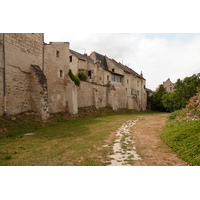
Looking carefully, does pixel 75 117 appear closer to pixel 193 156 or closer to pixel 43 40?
pixel 43 40

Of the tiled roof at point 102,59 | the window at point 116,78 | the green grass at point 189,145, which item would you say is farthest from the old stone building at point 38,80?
the tiled roof at point 102,59

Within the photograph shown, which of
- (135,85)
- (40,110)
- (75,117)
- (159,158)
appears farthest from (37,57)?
(135,85)

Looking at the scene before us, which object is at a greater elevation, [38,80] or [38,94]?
[38,80]

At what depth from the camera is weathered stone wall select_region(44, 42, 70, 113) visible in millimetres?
14406

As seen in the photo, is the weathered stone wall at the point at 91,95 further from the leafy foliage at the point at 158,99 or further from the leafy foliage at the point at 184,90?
the leafy foliage at the point at 158,99

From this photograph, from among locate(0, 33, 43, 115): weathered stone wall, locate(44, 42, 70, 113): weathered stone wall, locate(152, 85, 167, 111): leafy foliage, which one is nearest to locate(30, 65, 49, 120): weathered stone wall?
locate(0, 33, 43, 115): weathered stone wall

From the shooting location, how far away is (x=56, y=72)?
15336 mm

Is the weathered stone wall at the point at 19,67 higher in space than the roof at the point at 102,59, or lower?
lower

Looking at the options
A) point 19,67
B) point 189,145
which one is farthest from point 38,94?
point 189,145

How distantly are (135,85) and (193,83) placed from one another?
2139 centimetres

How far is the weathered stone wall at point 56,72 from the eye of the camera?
14406 millimetres

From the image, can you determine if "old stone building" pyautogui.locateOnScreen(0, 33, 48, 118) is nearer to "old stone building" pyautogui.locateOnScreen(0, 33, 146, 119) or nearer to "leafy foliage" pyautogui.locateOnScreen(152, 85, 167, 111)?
"old stone building" pyautogui.locateOnScreen(0, 33, 146, 119)

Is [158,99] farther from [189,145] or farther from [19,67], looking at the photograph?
[189,145]

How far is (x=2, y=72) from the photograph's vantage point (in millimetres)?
9852
